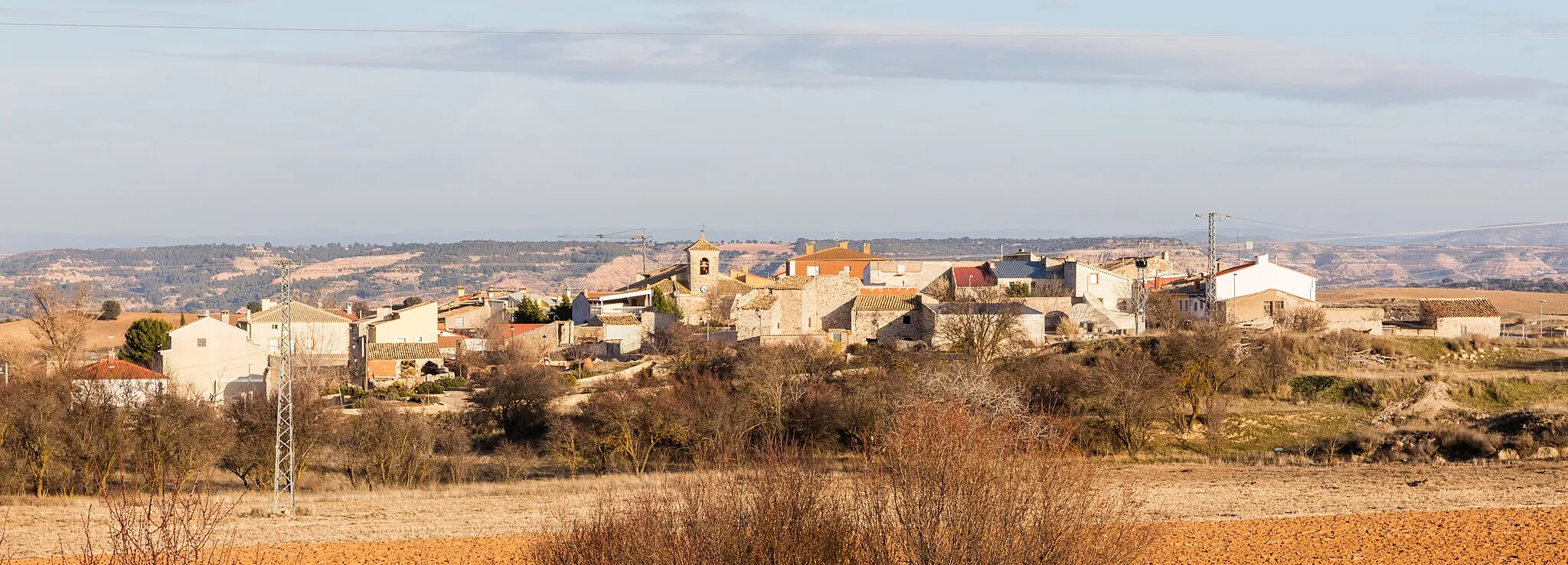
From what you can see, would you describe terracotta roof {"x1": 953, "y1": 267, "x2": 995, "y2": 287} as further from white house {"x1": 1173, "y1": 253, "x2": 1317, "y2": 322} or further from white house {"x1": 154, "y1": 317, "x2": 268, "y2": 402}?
white house {"x1": 154, "y1": 317, "x2": 268, "y2": 402}

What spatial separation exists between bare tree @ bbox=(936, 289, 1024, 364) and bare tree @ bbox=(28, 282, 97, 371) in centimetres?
2963

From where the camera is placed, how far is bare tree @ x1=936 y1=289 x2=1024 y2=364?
1764 inches

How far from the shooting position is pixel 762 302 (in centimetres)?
5281

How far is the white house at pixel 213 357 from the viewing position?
5116 cm

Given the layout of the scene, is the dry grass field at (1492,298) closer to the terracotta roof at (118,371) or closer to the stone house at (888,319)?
the stone house at (888,319)

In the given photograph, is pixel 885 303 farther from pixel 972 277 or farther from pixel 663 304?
pixel 663 304

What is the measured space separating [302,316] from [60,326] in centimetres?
902

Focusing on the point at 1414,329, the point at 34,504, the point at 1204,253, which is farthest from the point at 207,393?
the point at 1204,253

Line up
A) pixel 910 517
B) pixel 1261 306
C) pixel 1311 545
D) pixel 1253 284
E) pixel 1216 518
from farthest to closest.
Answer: pixel 1253 284 < pixel 1261 306 < pixel 1216 518 < pixel 1311 545 < pixel 910 517

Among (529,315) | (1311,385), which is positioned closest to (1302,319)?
(1311,385)

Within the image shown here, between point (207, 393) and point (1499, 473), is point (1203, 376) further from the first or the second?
point (207, 393)

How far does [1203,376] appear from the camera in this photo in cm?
3831

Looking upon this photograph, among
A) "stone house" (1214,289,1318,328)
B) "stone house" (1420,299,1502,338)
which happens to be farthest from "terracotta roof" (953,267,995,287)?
"stone house" (1420,299,1502,338)

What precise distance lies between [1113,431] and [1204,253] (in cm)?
13653
